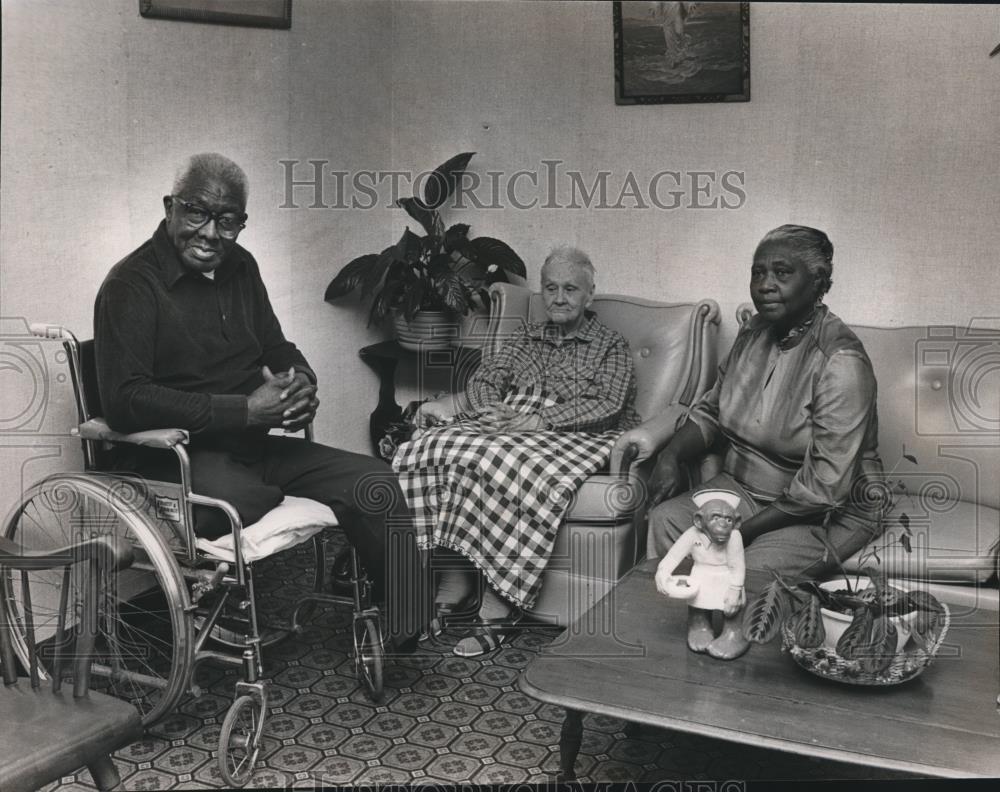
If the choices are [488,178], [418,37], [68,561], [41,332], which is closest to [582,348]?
[488,178]

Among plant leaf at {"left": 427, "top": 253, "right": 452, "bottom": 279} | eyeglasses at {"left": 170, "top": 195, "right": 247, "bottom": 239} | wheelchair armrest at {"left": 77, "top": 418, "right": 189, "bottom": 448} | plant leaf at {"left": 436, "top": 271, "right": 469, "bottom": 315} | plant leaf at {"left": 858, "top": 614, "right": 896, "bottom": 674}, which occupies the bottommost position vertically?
plant leaf at {"left": 858, "top": 614, "right": 896, "bottom": 674}

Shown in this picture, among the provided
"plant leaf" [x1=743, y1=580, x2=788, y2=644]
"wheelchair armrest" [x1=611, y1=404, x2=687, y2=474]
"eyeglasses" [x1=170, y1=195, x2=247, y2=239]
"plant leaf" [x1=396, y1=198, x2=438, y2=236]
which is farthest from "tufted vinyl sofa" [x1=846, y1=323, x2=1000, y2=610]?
"eyeglasses" [x1=170, y1=195, x2=247, y2=239]

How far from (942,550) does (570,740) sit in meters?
1.26

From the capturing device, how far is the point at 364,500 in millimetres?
2982

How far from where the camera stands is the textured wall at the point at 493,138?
276 cm

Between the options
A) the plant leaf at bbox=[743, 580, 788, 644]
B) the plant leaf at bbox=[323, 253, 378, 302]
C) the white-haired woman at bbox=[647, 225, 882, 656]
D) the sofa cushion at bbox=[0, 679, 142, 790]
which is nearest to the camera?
the sofa cushion at bbox=[0, 679, 142, 790]

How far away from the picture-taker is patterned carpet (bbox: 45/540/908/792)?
8.31ft

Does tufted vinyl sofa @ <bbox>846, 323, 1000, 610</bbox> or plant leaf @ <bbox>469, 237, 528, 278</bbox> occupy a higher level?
plant leaf @ <bbox>469, 237, 528, 278</bbox>

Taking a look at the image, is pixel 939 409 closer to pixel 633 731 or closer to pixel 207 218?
Result: pixel 633 731

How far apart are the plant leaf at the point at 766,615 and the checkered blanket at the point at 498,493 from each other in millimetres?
1118

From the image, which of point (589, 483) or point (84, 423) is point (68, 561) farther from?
point (589, 483)

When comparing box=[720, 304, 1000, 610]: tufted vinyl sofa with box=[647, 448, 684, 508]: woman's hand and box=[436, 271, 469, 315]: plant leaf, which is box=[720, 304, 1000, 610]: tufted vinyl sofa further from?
box=[436, 271, 469, 315]: plant leaf

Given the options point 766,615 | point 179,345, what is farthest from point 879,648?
point 179,345

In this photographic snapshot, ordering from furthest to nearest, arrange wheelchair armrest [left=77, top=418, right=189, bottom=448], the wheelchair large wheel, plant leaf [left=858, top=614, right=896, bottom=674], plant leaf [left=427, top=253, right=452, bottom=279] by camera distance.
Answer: plant leaf [left=427, top=253, right=452, bottom=279] < wheelchair armrest [left=77, top=418, right=189, bottom=448] < the wheelchair large wheel < plant leaf [left=858, top=614, right=896, bottom=674]
